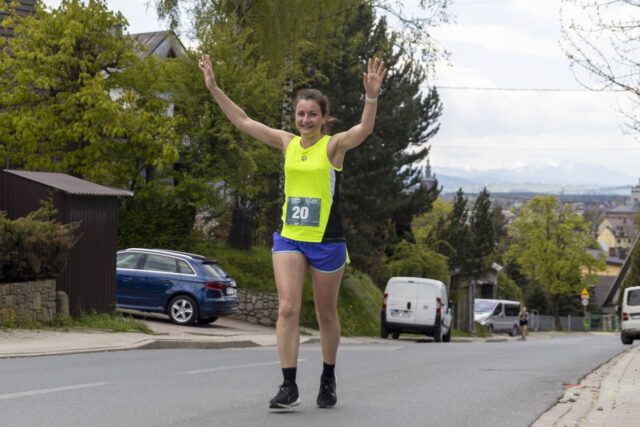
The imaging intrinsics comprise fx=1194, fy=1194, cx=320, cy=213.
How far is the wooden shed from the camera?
19.3 meters

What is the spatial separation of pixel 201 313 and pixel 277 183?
13.7 m

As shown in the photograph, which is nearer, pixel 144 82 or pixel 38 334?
pixel 38 334

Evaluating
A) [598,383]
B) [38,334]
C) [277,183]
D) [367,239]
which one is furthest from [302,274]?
[367,239]

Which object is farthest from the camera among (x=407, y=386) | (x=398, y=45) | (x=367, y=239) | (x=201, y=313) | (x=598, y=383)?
(x=367, y=239)

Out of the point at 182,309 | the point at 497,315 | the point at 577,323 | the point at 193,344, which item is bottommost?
the point at 577,323

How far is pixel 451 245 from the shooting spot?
174ft

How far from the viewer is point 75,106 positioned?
2741 cm

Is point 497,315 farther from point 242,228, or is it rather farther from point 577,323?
point 577,323

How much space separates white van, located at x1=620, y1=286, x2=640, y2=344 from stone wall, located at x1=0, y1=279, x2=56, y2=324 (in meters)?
21.1

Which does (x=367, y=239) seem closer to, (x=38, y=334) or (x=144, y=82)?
(x=144, y=82)

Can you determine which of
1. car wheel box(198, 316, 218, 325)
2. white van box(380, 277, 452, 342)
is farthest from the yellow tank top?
white van box(380, 277, 452, 342)

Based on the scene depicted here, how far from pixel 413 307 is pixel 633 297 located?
6.91 meters

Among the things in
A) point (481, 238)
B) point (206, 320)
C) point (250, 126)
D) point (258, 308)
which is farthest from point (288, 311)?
point (481, 238)

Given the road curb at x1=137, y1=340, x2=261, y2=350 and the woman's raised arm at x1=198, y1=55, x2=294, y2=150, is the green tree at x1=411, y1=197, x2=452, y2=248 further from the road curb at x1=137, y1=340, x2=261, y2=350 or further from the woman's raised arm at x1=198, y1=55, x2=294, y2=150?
the woman's raised arm at x1=198, y1=55, x2=294, y2=150
